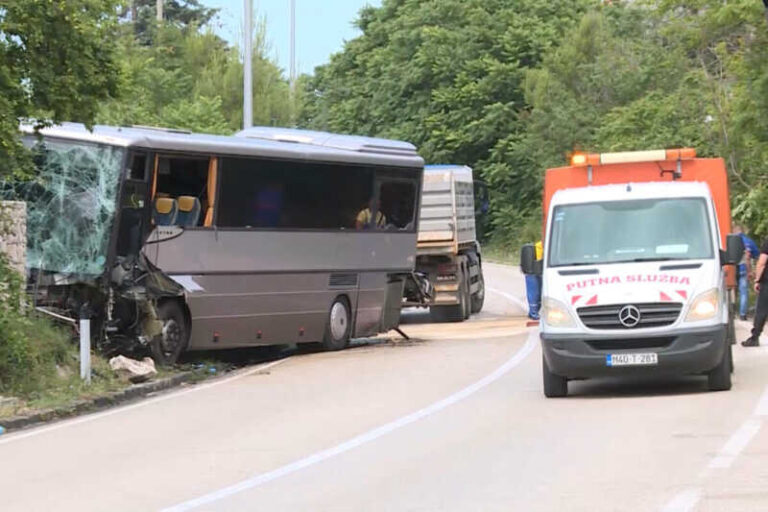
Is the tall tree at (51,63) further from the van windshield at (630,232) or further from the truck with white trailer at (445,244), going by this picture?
the truck with white trailer at (445,244)

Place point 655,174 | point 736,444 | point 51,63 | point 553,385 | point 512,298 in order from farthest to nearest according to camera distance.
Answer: point 512,298
point 655,174
point 51,63
point 553,385
point 736,444

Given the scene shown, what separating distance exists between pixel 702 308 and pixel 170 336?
820 cm

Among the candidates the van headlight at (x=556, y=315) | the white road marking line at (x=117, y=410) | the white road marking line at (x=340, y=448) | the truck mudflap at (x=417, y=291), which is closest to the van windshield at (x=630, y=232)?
the van headlight at (x=556, y=315)

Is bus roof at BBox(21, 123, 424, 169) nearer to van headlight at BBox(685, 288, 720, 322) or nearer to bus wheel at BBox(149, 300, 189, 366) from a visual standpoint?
bus wheel at BBox(149, 300, 189, 366)

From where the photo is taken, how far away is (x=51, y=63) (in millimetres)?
16703

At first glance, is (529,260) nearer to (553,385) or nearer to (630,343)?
(553,385)

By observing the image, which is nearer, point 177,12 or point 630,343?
point 630,343

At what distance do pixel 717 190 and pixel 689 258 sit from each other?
545 centimetres

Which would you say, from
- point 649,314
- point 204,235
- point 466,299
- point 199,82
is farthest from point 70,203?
point 199,82

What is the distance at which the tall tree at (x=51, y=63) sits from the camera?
16.0 meters

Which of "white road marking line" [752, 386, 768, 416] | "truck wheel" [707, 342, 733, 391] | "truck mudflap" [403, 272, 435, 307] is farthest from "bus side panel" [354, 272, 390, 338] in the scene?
"white road marking line" [752, 386, 768, 416]

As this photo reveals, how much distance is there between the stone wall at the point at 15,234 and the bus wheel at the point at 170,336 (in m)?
2.07

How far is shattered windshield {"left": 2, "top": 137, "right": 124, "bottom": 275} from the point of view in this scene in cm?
1839

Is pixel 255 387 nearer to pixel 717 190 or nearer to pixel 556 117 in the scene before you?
pixel 717 190
